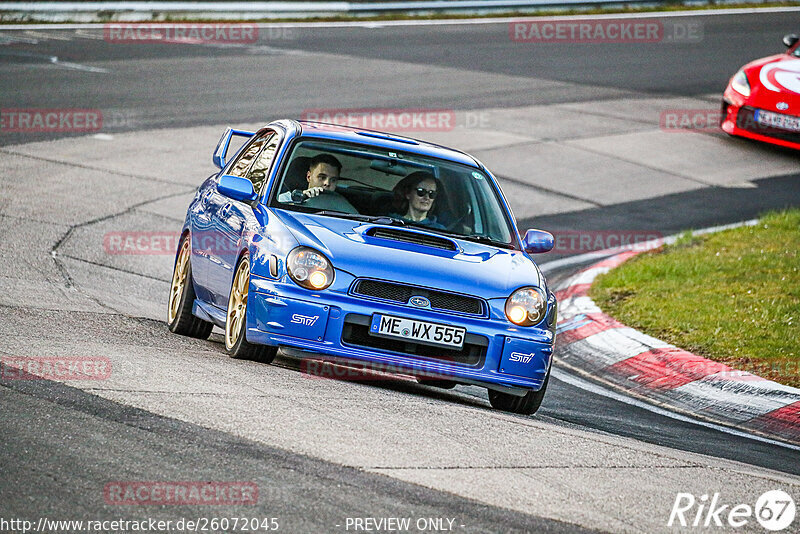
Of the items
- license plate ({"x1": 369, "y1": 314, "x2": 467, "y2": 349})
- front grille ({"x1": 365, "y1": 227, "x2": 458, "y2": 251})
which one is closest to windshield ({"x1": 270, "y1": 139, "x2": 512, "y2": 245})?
front grille ({"x1": 365, "y1": 227, "x2": 458, "y2": 251})

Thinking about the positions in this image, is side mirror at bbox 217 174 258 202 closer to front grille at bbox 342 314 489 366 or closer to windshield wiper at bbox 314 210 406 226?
windshield wiper at bbox 314 210 406 226

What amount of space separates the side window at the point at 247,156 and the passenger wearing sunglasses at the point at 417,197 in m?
1.13

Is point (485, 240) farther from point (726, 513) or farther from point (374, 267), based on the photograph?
point (726, 513)

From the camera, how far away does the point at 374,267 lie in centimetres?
705

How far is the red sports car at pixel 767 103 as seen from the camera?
17484 mm

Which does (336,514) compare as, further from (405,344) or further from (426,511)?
(405,344)

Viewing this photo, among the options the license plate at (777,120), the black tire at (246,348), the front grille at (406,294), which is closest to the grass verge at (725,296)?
the front grille at (406,294)

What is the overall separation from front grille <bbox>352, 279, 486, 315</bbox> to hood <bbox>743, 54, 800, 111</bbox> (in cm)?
1167

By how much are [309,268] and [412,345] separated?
71 centimetres

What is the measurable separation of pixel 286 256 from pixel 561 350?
12.6 feet

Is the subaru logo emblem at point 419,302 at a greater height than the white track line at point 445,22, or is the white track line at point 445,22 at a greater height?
the white track line at point 445,22

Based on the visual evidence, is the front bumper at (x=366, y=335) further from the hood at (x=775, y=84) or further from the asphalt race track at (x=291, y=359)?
the hood at (x=775, y=84)

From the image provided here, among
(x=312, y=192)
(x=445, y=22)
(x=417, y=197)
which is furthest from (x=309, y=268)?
(x=445, y=22)

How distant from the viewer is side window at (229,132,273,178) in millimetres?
8781
